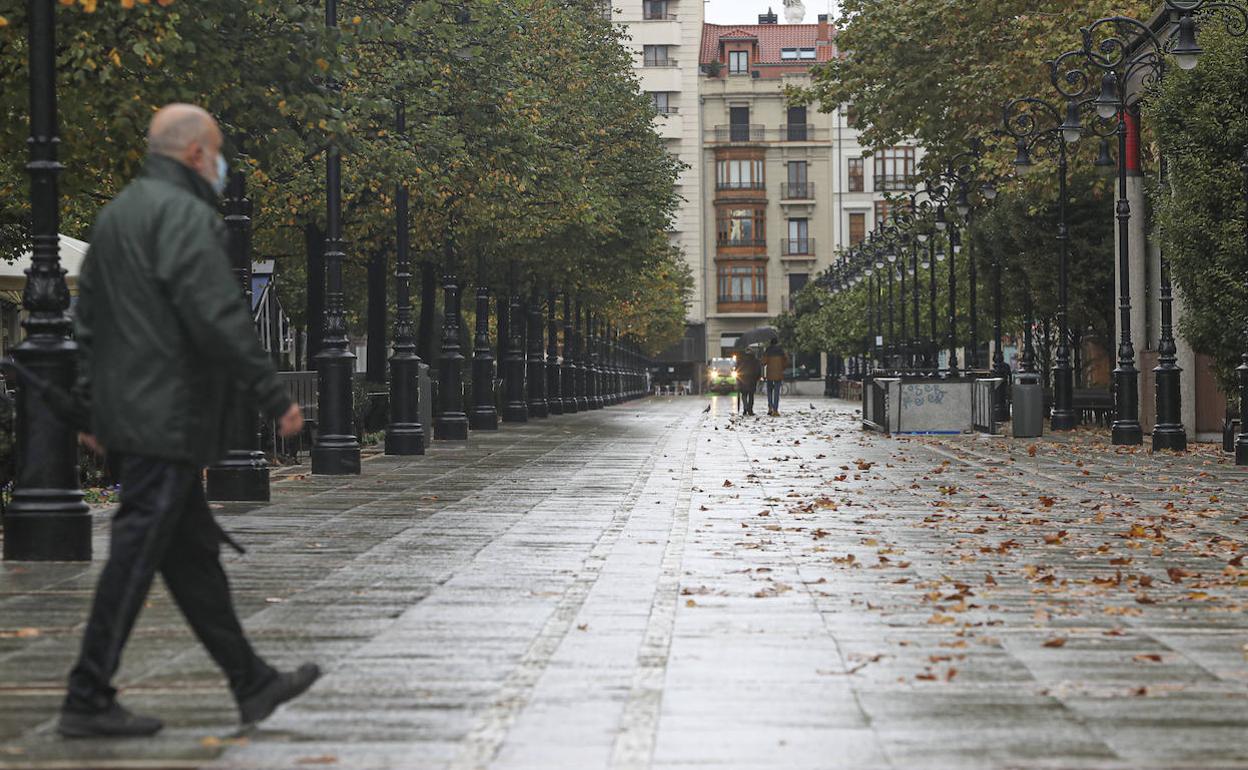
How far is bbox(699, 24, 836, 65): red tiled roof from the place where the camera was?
5044 inches

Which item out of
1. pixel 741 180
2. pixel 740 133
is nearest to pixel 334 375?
pixel 740 133

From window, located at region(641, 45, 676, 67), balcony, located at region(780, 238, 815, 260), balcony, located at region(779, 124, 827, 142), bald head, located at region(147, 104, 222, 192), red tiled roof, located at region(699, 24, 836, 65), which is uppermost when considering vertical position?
red tiled roof, located at region(699, 24, 836, 65)

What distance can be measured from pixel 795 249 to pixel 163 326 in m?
120

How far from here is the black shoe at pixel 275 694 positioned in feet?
20.3

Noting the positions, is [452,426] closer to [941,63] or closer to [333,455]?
[333,455]

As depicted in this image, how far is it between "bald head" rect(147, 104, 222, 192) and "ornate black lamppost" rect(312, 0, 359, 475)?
13.9 m

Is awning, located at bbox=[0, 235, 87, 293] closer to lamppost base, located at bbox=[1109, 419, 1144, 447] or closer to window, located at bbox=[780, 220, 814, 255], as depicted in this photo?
lamppost base, located at bbox=[1109, 419, 1144, 447]

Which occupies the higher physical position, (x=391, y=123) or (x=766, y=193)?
(x=766, y=193)

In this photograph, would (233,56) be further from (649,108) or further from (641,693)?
(649,108)

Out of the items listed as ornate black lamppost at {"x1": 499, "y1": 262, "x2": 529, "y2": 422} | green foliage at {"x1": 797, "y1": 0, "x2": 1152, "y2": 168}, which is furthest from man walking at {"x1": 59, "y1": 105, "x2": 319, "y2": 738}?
ornate black lamppost at {"x1": 499, "y1": 262, "x2": 529, "y2": 422}

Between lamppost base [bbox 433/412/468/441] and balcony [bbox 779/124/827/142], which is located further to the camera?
balcony [bbox 779/124/827/142]

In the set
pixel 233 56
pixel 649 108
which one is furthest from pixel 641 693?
pixel 649 108

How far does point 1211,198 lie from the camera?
24641 millimetres

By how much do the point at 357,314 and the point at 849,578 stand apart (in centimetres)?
5184
